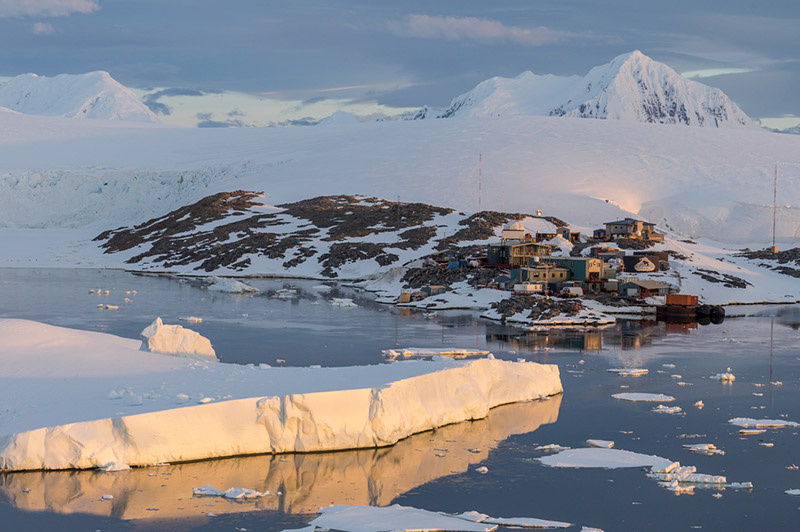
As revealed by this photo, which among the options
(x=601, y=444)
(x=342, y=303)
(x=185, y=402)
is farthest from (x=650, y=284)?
(x=185, y=402)

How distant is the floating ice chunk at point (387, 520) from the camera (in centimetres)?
2370

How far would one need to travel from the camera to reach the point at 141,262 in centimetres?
12550

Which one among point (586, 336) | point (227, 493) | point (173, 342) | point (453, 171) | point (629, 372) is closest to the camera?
point (227, 493)

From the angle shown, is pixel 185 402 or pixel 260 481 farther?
pixel 185 402

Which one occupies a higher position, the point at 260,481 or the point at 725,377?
the point at 725,377

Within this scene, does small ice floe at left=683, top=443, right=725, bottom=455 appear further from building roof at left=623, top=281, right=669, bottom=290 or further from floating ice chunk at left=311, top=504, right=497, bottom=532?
building roof at left=623, top=281, right=669, bottom=290

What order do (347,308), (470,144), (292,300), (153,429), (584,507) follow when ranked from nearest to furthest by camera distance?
(584,507) → (153,429) → (347,308) → (292,300) → (470,144)

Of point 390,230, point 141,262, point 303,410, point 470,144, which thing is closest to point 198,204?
point 141,262

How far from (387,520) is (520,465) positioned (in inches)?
292

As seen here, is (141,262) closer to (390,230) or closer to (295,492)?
(390,230)

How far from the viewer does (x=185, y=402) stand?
98.2 feet

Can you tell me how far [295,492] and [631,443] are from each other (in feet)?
43.2

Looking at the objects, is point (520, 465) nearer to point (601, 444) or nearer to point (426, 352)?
point (601, 444)

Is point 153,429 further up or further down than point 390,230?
further down
